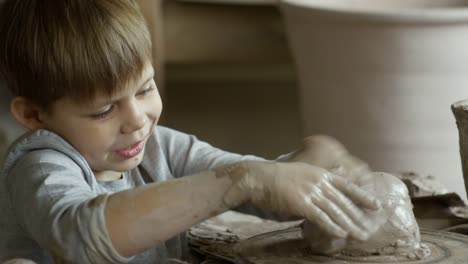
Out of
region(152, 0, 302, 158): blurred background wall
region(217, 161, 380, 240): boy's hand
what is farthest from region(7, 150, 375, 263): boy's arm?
region(152, 0, 302, 158): blurred background wall

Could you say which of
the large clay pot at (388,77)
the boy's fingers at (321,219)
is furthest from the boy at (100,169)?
the large clay pot at (388,77)

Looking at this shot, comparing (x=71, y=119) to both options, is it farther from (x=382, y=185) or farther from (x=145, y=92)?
(x=382, y=185)

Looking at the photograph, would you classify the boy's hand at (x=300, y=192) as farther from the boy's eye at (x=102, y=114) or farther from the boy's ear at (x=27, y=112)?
the boy's ear at (x=27, y=112)

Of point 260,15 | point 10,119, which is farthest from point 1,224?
point 260,15

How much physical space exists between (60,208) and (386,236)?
0.45 metres

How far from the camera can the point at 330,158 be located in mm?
1475

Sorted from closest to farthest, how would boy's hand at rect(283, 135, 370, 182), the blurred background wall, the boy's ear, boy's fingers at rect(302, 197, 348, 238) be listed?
boy's fingers at rect(302, 197, 348, 238) → boy's hand at rect(283, 135, 370, 182) → the boy's ear → the blurred background wall

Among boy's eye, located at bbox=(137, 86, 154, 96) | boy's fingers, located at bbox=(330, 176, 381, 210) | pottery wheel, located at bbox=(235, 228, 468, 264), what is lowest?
pottery wheel, located at bbox=(235, 228, 468, 264)

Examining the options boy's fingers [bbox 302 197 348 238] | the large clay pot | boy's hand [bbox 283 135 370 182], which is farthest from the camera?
the large clay pot

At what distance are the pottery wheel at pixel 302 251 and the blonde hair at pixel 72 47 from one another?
306 mm

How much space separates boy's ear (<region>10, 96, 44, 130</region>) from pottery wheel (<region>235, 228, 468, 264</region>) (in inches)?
14.8

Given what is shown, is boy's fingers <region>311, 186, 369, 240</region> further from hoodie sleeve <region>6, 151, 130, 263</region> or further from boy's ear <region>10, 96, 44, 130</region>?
boy's ear <region>10, 96, 44, 130</region>

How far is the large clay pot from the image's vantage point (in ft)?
7.58

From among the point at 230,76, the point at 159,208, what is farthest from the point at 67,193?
the point at 230,76
